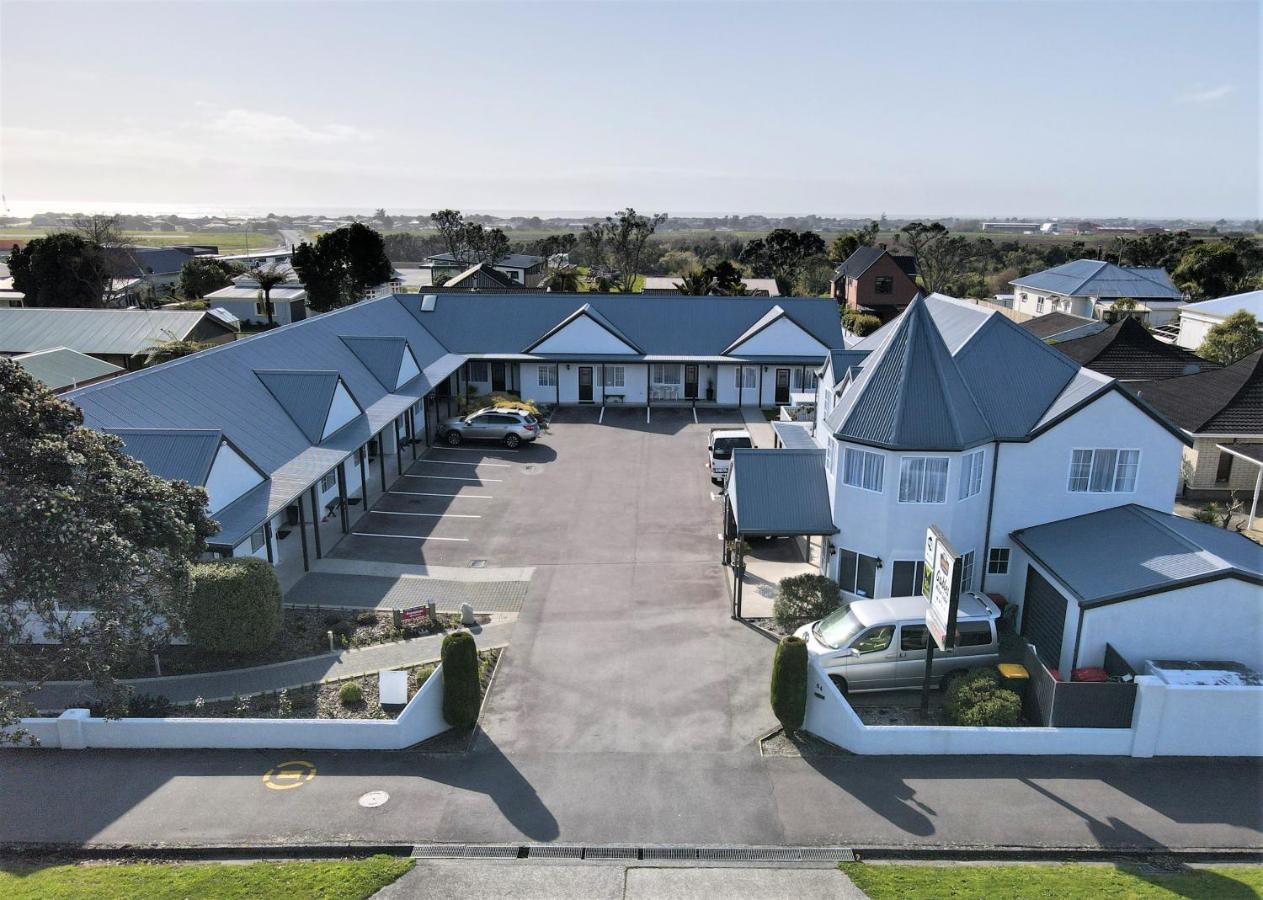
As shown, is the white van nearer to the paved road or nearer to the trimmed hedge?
the trimmed hedge

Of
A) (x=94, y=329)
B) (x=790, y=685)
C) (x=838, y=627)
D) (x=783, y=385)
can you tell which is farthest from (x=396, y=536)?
(x=94, y=329)

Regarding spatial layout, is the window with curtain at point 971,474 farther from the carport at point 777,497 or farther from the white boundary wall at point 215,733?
the white boundary wall at point 215,733

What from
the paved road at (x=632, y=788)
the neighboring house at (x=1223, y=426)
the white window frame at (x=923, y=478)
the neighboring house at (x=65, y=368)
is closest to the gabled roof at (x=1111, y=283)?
the neighboring house at (x=1223, y=426)

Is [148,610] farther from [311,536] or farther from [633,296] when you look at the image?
[633,296]

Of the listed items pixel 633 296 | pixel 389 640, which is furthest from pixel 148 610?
pixel 633 296

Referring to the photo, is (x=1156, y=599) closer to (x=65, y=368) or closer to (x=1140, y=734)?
(x=1140, y=734)

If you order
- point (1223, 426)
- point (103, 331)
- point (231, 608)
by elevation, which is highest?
point (103, 331)

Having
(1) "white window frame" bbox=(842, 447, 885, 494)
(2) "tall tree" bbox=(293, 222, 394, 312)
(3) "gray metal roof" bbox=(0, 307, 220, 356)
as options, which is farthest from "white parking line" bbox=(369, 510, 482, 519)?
(2) "tall tree" bbox=(293, 222, 394, 312)
